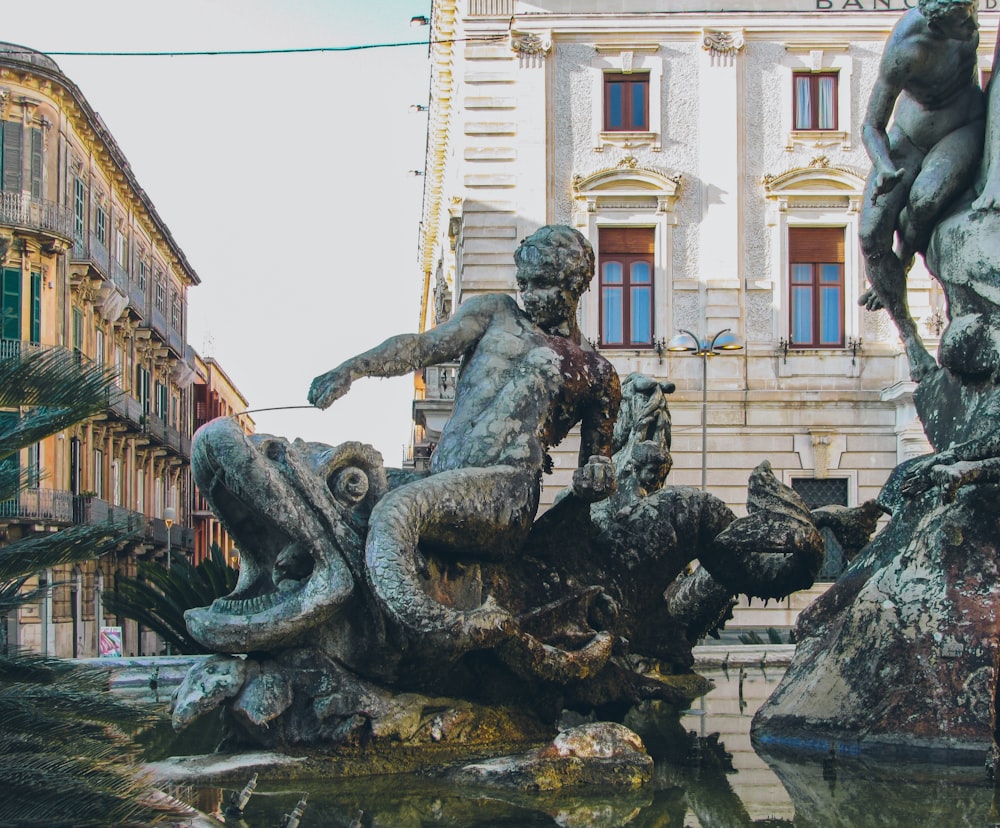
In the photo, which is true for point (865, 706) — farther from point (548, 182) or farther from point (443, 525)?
point (548, 182)

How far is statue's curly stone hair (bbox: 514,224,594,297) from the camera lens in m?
5.58

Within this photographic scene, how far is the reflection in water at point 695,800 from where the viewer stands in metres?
3.96

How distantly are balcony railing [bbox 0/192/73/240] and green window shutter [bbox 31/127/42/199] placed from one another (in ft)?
0.74

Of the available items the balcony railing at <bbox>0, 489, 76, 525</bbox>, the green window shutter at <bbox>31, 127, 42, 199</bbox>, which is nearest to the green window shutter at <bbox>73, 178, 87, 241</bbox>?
the green window shutter at <bbox>31, 127, 42, 199</bbox>

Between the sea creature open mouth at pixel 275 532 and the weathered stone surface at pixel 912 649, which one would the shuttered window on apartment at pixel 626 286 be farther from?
the sea creature open mouth at pixel 275 532

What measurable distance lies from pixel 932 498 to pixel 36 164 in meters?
33.2

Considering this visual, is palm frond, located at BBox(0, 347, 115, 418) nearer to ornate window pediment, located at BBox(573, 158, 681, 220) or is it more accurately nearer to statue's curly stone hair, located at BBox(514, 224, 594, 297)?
statue's curly stone hair, located at BBox(514, 224, 594, 297)

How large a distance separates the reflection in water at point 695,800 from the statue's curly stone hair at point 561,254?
180 cm

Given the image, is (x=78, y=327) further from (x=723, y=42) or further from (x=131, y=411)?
(x=723, y=42)

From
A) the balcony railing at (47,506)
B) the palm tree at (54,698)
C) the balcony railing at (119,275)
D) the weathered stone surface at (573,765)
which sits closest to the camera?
the palm tree at (54,698)

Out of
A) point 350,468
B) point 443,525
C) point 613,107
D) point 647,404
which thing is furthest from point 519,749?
point 613,107

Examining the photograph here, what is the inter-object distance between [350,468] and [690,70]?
26.0 meters

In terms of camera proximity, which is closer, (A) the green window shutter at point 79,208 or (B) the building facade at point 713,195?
(B) the building facade at point 713,195

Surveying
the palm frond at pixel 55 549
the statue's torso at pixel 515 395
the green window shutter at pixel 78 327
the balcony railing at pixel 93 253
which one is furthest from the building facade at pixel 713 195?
the palm frond at pixel 55 549
